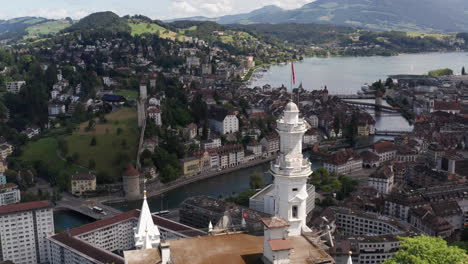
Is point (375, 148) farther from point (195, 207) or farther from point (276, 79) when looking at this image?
point (276, 79)

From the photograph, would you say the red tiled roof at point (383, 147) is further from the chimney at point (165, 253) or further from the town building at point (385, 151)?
the chimney at point (165, 253)

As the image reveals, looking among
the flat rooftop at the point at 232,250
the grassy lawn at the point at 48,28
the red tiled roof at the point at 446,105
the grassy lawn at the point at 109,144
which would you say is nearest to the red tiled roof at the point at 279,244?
the flat rooftop at the point at 232,250

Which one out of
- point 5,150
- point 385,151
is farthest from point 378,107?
point 5,150

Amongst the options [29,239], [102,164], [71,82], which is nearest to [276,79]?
[71,82]

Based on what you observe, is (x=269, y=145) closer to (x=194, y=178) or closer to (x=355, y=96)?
(x=194, y=178)

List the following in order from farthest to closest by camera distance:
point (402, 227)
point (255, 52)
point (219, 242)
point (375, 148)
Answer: point (255, 52) < point (375, 148) < point (402, 227) < point (219, 242)

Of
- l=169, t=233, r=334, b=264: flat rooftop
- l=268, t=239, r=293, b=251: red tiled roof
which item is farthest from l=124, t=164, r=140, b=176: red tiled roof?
l=268, t=239, r=293, b=251: red tiled roof
